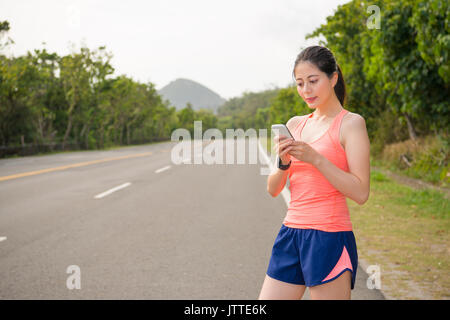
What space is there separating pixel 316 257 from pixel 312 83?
79 centimetres

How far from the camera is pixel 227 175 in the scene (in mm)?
16016

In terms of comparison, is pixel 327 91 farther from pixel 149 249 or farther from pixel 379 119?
pixel 379 119

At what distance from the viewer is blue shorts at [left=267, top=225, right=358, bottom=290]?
75.2 inches

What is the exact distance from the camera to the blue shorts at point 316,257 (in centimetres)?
191

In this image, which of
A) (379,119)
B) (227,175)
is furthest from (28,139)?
(379,119)

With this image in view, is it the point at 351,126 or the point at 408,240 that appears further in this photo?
the point at 408,240

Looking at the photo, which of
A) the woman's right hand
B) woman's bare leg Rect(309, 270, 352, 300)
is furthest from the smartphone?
woman's bare leg Rect(309, 270, 352, 300)

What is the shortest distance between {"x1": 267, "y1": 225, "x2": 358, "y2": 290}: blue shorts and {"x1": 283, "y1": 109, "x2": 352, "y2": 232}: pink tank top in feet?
0.13

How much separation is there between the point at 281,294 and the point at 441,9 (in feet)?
19.2

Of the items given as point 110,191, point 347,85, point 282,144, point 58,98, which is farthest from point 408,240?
point 58,98

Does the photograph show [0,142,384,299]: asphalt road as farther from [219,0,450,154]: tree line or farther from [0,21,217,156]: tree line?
[0,21,217,156]: tree line

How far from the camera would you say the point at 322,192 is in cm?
194

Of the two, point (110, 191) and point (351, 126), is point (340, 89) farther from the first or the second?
point (110, 191)

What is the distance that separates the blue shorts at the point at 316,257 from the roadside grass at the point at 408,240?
2.34 metres
